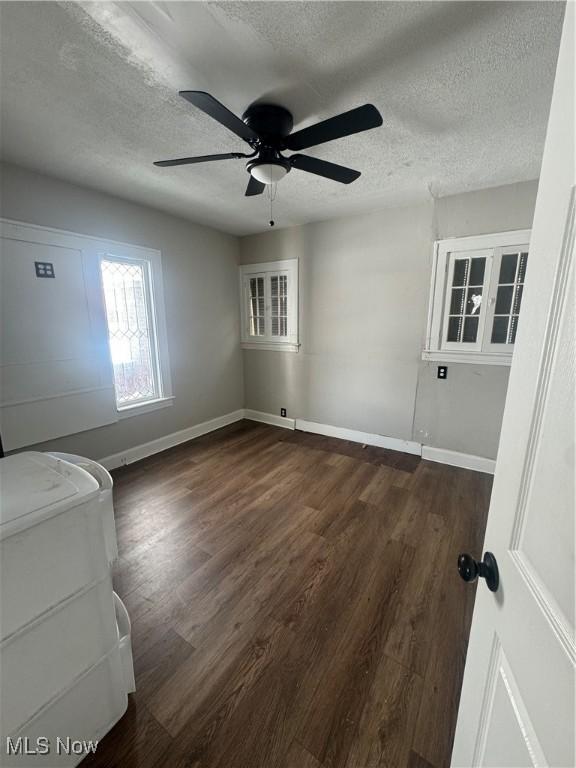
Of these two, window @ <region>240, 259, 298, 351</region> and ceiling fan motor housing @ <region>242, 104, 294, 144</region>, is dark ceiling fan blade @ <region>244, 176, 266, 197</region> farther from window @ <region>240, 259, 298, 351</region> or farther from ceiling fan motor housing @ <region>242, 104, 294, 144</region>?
window @ <region>240, 259, 298, 351</region>

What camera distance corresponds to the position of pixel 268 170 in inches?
67.0

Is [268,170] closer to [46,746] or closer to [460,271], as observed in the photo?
[460,271]

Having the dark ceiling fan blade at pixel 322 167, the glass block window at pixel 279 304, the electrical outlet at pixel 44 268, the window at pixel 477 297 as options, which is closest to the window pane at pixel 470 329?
the window at pixel 477 297

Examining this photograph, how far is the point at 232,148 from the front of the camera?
2.01 meters

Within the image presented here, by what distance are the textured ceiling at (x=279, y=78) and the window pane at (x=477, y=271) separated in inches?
27.1

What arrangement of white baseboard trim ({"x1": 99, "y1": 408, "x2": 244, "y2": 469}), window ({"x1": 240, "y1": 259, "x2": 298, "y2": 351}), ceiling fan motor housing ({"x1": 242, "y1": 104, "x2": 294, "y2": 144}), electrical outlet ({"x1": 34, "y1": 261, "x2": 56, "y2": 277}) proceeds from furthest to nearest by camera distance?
window ({"x1": 240, "y1": 259, "x2": 298, "y2": 351}) → white baseboard trim ({"x1": 99, "y1": 408, "x2": 244, "y2": 469}) → electrical outlet ({"x1": 34, "y1": 261, "x2": 56, "y2": 277}) → ceiling fan motor housing ({"x1": 242, "y1": 104, "x2": 294, "y2": 144})

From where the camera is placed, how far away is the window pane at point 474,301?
2.88m

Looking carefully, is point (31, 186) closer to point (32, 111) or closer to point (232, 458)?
point (32, 111)

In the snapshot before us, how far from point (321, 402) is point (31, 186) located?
341cm

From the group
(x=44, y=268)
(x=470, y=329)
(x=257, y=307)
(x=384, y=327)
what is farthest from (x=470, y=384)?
(x=44, y=268)

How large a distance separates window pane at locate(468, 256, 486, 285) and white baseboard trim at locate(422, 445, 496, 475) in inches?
66.3

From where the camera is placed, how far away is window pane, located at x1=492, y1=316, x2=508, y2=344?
2791 millimetres

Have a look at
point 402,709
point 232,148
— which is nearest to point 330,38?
point 232,148

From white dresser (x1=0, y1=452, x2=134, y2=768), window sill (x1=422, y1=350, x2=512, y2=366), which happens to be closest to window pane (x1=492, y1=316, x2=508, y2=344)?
window sill (x1=422, y1=350, x2=512, y2=366)
